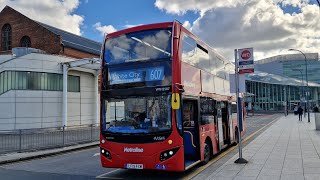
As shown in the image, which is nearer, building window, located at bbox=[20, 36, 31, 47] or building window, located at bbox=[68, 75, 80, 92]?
building window, located at bbox=[68, 75, 80, 92]

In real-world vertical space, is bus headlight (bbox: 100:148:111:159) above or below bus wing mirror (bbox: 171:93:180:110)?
below

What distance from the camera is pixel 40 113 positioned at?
32.8m

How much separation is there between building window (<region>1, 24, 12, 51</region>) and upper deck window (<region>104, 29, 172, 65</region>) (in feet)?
127

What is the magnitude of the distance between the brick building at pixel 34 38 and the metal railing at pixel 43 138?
20.3m

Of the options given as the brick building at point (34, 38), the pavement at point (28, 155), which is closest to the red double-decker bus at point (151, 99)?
the pavement at point (28, 155)

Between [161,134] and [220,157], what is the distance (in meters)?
5.15

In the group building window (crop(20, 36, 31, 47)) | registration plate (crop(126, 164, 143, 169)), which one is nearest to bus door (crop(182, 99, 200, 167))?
registration plate (crop(126, 164, 143, 169))

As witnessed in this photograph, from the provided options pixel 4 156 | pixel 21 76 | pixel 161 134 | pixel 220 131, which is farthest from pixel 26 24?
pixel 161 134

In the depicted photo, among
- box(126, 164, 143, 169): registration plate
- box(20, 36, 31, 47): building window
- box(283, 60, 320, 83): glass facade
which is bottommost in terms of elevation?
box(126, 164, 143, 169): registration plate

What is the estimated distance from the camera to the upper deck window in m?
9.59

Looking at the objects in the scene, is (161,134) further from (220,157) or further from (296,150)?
(296,150)

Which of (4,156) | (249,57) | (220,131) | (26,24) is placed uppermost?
(26,24)

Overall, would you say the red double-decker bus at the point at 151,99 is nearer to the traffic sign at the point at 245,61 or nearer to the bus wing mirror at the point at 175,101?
the bus wing mirror at the point at 175,101

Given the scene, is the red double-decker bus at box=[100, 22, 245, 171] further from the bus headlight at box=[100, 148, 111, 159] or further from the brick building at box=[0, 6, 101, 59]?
the brick building at box=[0, 6, 101, 59]
